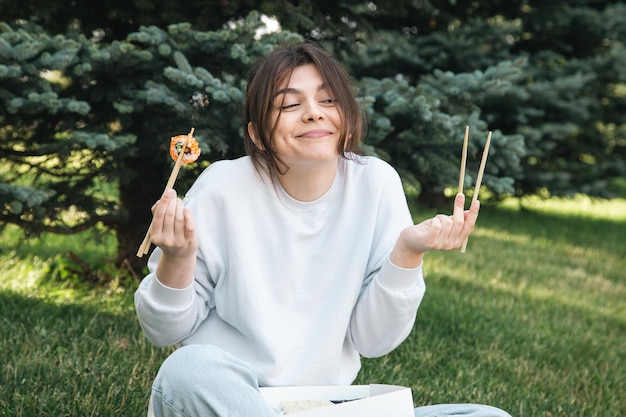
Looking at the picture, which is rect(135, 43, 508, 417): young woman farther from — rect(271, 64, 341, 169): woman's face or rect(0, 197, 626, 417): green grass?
rect(0, 197, 626, 417): green grass

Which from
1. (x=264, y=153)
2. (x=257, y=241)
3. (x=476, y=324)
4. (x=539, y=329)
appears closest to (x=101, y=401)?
(x=257, y=241)

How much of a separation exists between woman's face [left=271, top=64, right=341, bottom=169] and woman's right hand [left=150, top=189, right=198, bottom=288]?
32cm

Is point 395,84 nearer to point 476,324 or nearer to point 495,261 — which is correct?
point 476,324

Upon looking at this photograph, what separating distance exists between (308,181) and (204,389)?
0.55 meters

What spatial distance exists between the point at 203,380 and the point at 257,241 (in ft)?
1.29

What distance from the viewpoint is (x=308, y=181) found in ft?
5.88

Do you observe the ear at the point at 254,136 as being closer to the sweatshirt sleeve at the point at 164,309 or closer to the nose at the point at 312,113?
the nose at the point at 312,113

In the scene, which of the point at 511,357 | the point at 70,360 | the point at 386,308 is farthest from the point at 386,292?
the point at 511,357

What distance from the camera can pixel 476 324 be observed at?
123 inches

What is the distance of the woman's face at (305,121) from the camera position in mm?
1705

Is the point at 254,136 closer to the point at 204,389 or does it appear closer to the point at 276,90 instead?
the point at 276,90

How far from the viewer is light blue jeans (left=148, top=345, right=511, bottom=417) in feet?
4.90

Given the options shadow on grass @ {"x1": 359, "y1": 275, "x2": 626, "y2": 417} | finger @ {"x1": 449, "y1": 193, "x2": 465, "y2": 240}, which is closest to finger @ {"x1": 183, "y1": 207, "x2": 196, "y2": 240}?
finger @ {"x1": 449, "y1": 193, "x2": 465, "y2": 240}

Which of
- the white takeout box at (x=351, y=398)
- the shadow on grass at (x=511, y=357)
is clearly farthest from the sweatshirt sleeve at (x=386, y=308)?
the shadow on grass at (x=511, y=357)
